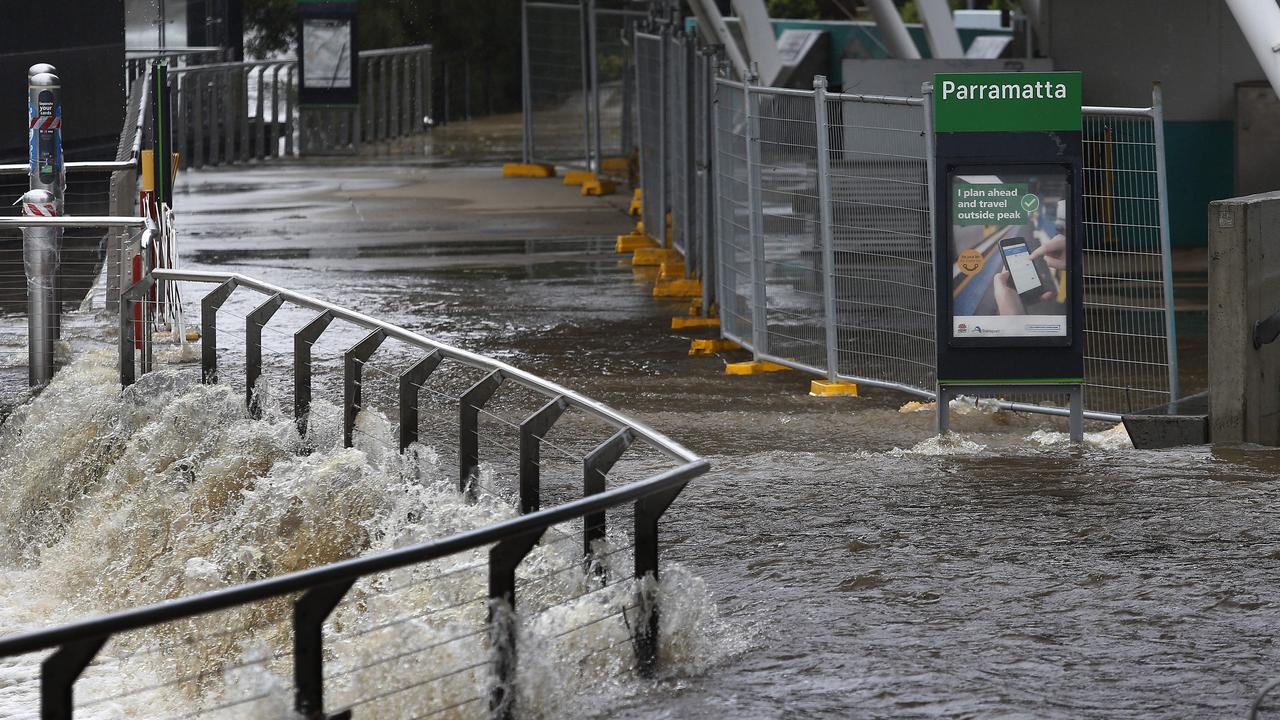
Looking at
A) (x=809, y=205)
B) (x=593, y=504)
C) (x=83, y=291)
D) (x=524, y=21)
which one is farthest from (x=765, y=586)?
(x=524, y=21)

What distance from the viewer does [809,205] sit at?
12.4 m

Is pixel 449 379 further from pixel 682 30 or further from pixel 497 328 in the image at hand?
pixel 682 30

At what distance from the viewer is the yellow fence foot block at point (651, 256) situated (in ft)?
58.0

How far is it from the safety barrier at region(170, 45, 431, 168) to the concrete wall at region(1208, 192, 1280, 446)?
1874 cm

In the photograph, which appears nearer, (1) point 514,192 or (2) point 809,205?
(2) point 809,205

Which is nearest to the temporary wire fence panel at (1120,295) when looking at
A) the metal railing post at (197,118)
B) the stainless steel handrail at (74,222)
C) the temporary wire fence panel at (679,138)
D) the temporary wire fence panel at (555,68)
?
the temporary wire fence panel at (679,138)

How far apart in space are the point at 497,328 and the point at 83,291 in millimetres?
3220

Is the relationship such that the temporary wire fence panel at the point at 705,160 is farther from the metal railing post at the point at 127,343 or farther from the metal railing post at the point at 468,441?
the metal railing post at the point at 468,441

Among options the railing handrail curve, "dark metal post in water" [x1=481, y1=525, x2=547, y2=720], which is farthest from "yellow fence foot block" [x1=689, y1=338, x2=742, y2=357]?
"dark metal post in water" [x1=481, y1=525, x2=547, y2=720]

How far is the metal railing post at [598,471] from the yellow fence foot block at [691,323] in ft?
26.3

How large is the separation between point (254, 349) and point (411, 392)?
86.3 inches

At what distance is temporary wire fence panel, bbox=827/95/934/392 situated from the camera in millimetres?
11023

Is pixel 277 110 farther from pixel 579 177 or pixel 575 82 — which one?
pixel 579 177

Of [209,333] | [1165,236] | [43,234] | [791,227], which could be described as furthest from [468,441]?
[791,227]
